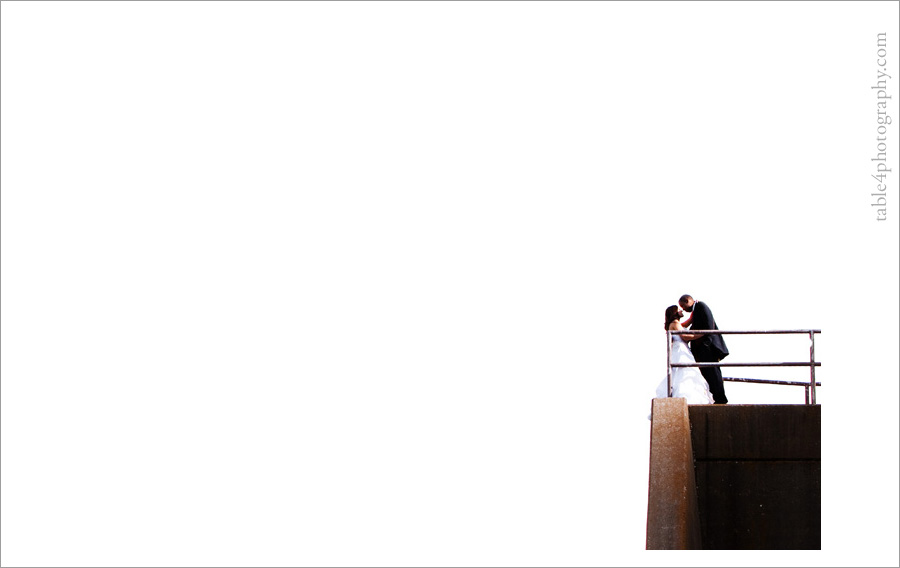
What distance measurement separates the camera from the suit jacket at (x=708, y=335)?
1073 cm

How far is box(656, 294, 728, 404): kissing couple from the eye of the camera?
1074 centimetres

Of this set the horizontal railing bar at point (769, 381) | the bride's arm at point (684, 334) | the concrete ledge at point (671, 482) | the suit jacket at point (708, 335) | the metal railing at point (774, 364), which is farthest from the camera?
the suit jacket at point (708, 335)

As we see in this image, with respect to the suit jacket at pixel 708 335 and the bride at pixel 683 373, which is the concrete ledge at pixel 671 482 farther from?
the suit jacket at pixel 708 335

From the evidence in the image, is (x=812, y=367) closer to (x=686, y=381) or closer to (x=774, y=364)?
(x=774, y=364)

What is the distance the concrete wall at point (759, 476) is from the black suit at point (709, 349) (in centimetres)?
65

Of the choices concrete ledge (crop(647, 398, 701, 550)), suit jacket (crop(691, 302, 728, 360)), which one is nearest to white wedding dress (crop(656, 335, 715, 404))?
suit jacket (crop(691, 302, 728, 360))

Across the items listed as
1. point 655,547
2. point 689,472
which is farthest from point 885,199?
point 689,472

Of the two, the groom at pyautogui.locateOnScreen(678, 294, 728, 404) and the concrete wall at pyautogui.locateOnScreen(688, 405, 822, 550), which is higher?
the groom at pyautogui.locateOnScreen(678, 294, 728, 404)

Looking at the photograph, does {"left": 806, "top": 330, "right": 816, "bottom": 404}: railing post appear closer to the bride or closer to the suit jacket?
the suit jacket

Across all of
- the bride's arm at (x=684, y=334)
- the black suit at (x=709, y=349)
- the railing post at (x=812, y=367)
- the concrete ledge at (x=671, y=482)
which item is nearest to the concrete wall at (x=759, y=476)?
the railing post at (x=812, y=367)

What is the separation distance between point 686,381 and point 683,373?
0.10 m

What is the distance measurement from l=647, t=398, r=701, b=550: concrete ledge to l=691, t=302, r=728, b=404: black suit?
97 centimetres

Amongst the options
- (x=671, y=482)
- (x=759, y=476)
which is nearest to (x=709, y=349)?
(x=759, y=476)

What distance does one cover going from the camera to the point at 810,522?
33.1ft
